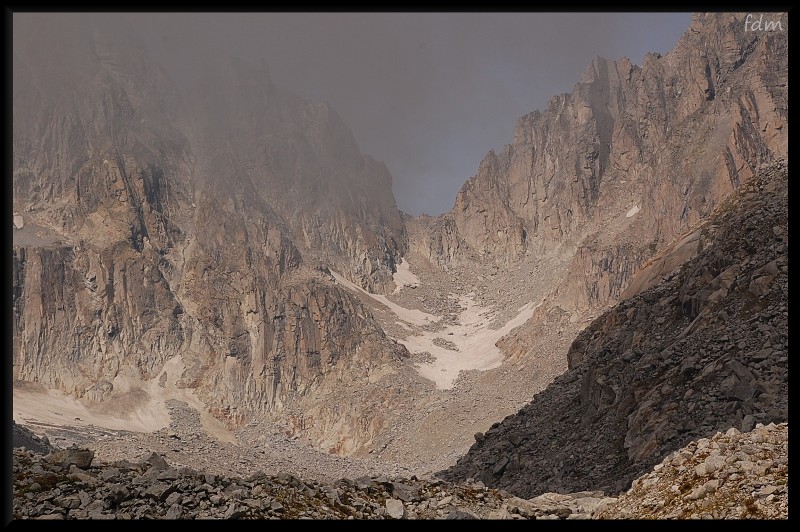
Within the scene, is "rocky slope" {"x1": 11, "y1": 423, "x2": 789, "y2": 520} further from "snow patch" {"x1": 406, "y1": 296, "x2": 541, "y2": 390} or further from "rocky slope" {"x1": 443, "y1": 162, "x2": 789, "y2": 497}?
"snow patch" {"x1": 406, "y1": 296, "x2": 541, "y2": 390}

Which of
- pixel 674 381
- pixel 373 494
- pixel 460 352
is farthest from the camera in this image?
pixel 460 352

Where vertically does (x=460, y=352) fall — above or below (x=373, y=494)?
above

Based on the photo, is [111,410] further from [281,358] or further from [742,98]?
[742,98]

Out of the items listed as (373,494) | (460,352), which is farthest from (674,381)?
(460,352)

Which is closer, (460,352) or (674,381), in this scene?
(674,381)

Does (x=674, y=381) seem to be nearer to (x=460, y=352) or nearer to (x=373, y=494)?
(x=373, y=494)

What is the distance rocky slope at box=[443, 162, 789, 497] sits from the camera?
28.3m

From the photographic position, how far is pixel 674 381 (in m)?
32.4

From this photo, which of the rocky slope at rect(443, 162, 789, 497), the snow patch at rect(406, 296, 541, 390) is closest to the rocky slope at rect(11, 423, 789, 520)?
the rocky slope at rect(443, 162, 789, 497)

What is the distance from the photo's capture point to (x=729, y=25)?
185 m

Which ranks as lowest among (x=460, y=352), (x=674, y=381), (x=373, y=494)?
(x=373, y=494)

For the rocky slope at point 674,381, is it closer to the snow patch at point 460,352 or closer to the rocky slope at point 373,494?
the rocky slope at point 373,494

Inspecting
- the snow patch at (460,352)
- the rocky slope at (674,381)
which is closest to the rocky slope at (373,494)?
the rocky slope at (674,381)
